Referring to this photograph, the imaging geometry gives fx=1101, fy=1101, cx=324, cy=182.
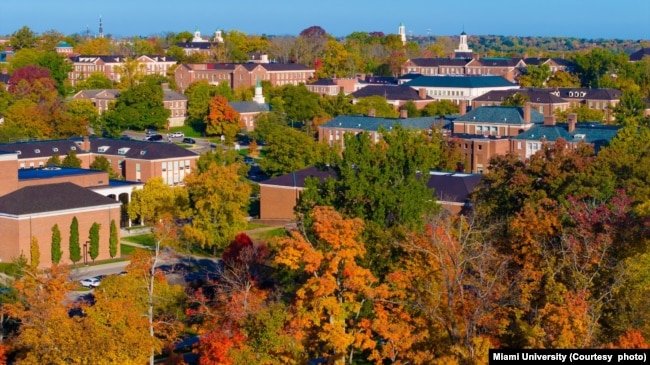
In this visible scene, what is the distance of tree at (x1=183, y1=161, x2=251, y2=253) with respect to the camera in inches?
1783

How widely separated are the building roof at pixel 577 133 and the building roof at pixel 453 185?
12.6 m

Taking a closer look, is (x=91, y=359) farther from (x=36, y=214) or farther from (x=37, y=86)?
(x=37, y=86)

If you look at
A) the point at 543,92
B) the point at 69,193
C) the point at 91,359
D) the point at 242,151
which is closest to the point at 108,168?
the point at 69,193

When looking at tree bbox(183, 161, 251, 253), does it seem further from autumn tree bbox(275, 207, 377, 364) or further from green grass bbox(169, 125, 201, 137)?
green grass bbox(169, 125, 201, 137)

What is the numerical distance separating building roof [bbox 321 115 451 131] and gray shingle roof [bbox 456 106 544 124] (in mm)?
2281

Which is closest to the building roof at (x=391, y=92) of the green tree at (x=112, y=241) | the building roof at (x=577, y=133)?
the building roof at (x=577, y=133)

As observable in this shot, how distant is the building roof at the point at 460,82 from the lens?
340ft

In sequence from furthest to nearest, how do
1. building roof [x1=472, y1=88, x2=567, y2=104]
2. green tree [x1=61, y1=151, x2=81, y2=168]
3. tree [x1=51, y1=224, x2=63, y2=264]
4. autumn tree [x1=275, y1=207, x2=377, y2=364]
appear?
building roof [x1=472, y1=88, x2=567, y2=104]
green tree [x1=61, y1=151, x2=81, y2=168]
tree [x1=51, y1=224, x2=63, y2=264]
autumn tree [x1=275, y1=207, x2=377, y2=364]

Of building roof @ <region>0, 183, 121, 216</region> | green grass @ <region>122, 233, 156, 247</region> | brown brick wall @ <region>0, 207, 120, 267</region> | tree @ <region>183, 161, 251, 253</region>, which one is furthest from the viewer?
green grass @ <region>122, 233, 156, 247</region>

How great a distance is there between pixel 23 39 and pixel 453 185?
107 metres

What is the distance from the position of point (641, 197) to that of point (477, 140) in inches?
1123

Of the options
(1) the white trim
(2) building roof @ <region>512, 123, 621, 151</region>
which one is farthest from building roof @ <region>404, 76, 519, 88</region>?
(1) the white trim

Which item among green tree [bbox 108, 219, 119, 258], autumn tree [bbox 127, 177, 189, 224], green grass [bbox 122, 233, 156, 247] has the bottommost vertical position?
green grass [bbox 122, 233, 156, 247]

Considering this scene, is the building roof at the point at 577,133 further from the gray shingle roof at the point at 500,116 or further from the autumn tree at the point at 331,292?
the autumn tree at the point at 331,292
